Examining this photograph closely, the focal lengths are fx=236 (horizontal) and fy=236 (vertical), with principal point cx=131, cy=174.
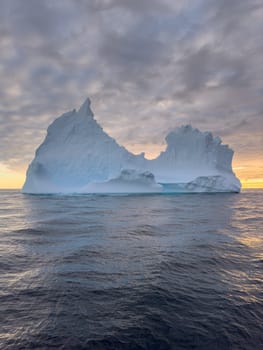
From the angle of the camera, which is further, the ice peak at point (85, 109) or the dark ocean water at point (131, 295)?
the ice peak at point (85, 109)

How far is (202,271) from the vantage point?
18.4 feet

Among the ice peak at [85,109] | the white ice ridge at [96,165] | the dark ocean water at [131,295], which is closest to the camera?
the dark ocean water at [131,295]

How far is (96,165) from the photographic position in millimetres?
37438

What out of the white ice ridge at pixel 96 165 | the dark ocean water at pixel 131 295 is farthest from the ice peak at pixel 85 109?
the dark ocean water at pixel 131 295

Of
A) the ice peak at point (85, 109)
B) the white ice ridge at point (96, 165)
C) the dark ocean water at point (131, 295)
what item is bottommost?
the dark ocean water at point (131, 295)

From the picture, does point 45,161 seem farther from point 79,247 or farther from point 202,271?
point 202,271

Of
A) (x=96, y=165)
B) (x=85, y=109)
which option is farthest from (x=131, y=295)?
(x=85, y=109)

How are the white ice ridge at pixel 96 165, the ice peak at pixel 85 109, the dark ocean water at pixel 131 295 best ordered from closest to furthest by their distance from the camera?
the dark ocean water at pixel 131 295 → the white ice ridge at pixel 96 165 → the ice peak at pixel 85 109

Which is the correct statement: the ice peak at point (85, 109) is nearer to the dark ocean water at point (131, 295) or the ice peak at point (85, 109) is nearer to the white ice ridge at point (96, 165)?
the white ice ridge at point (96, 165)

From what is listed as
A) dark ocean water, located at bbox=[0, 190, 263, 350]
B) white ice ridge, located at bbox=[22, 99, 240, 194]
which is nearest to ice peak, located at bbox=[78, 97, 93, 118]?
white ice ridge, located at bbox=[22, 99, 240, 194]

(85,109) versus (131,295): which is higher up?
(85,109)

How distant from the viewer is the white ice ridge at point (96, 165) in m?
36.2

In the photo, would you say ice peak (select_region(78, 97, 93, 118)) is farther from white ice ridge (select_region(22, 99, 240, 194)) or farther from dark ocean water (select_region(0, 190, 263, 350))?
dark ocean water (select_region(0, 190, 263, 350))

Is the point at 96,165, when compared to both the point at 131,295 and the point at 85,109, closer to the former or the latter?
the point at 85,109
